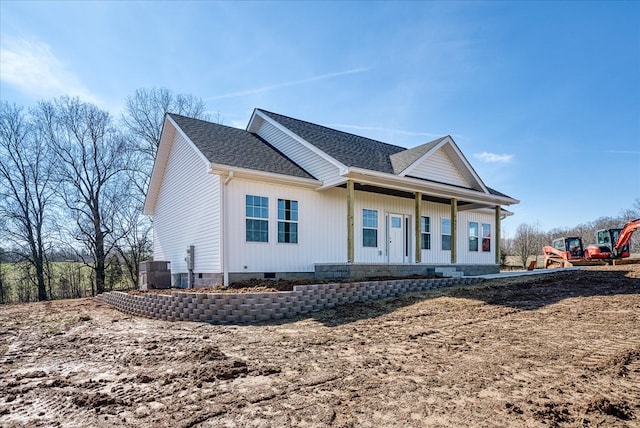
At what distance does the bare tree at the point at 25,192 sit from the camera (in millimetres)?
20906

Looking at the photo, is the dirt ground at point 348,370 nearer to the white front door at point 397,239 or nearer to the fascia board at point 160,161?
the white front door at point 397,239

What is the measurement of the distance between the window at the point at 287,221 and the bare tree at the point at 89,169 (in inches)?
616

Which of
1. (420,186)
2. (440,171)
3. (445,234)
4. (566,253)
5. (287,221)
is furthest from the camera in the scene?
(566,253)

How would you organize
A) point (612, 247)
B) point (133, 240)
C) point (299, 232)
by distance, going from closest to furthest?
point (299, 232), point (612, 247), point (133, 240)

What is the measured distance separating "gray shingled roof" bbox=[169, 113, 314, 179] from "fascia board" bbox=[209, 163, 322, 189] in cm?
19

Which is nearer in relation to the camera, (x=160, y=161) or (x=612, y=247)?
(x=160, y=161)

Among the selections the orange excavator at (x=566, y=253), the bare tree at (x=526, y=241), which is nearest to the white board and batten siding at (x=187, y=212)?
the orange excavator at (x=566, y=253)

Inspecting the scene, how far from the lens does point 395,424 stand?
286cm

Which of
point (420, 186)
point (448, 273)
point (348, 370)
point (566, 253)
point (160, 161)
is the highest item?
point (160, 161)

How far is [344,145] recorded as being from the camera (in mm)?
13711

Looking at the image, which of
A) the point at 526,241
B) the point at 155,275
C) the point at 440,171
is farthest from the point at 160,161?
the point at 526,241

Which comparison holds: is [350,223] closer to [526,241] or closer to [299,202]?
[299,202]

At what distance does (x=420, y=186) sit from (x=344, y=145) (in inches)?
129

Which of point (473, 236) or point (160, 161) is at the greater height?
point (160, 161)
